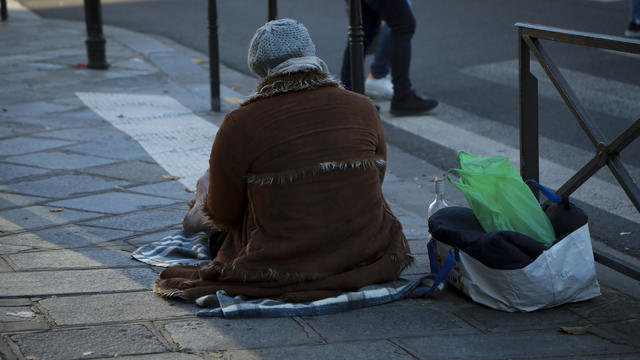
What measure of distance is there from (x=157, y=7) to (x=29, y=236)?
383 inches

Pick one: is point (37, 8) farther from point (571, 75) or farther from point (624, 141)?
point (624, 141)

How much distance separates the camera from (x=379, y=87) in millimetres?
7922

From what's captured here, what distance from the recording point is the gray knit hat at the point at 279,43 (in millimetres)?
3391

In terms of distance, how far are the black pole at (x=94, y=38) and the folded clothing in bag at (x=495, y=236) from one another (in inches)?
230

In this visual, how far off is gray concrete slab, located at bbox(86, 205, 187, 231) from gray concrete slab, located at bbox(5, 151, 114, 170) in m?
1.06

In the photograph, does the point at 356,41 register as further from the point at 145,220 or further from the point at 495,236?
the point at 495,236

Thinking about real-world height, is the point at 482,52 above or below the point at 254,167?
below

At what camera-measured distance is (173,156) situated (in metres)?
5.92

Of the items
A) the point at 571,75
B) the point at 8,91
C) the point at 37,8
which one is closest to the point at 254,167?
the point at 8,91

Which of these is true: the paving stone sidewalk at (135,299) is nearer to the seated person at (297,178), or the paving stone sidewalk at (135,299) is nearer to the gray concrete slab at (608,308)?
the gray concrete slab at (608,308)

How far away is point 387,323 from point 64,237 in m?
1.82

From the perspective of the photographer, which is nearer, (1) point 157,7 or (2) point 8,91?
(2) point 8,91

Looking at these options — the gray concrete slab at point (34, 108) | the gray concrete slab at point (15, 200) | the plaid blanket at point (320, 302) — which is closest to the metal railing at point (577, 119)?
the plaid blanket at point (320, 302)

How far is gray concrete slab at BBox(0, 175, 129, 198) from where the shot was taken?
5.05 metres
